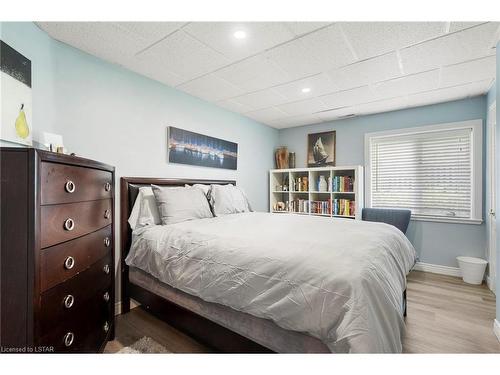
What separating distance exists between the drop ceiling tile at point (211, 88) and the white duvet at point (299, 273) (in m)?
1.63

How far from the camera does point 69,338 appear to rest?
121 centimetres

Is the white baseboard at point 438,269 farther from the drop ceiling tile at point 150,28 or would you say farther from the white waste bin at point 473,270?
the drop ceiling tile at point 150,28

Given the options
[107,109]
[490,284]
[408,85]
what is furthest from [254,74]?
[490,284]

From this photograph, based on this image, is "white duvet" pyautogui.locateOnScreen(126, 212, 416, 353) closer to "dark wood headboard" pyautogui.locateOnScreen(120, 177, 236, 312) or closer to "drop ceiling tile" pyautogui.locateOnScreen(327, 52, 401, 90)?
"dark wood headboard" pyautogui.locateOnScreen(120, 177, 236, 312)

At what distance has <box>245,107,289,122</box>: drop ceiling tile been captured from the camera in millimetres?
3605

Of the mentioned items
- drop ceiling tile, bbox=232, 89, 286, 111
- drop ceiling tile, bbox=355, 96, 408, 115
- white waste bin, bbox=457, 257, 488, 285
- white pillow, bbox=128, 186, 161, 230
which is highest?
drop ceiling tile, bbox=232, 89, 286, 111

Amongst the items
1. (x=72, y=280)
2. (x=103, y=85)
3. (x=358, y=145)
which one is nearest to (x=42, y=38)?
(x=103, y=85)

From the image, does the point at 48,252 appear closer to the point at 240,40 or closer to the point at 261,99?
the point at 240,40

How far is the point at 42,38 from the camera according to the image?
1766 millimetres

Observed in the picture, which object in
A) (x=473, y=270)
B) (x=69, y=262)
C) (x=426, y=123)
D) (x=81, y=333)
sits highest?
(x=426, y=123)

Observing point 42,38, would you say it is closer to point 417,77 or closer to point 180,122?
point 180,122

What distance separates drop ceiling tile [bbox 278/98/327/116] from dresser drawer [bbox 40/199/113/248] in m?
2.69

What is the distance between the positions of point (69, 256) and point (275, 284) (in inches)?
42.4

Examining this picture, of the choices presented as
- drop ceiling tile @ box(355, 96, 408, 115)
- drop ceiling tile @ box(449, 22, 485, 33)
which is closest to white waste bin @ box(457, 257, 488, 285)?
drop ceiling tile @ box(355, 96, 408, 115)
